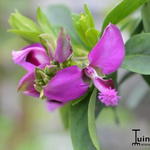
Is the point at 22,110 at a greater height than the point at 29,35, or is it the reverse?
the point at 29,35

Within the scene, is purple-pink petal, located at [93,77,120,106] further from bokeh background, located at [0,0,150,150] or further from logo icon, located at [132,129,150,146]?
bokeh background, located at [0,0,150,150]

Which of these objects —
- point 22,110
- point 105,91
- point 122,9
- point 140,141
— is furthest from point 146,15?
point 22,110

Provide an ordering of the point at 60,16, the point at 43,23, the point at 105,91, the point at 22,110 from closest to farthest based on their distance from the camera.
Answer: the point at 105,91 → the point at 43,23 → the point at 60,16 → the point at 22,110

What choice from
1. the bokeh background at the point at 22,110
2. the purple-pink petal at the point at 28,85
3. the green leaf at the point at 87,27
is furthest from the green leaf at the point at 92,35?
the bokeh background at the point at 22,110

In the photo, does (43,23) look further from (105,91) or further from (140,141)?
(140,141)

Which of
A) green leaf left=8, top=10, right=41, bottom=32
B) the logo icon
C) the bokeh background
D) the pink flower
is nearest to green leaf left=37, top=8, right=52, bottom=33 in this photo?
green leaf left=8, top=10, right=41, bottom=32

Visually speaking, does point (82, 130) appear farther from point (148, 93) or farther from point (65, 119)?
point (148, 93)
